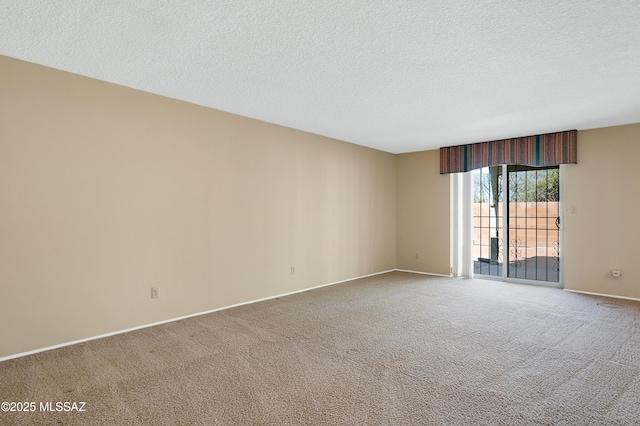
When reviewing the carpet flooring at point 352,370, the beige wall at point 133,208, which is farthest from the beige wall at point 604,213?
the beige wall at point 133,208

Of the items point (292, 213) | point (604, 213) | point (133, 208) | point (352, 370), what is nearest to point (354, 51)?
point (352, 370)

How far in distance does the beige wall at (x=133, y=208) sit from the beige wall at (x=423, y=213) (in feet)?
7.63

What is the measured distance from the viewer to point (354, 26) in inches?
93.8

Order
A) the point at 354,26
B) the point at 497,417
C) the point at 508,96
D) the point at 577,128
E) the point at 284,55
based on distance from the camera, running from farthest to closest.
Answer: the point at 577,128 → the point at 508,96 → the point at 284,55 → the point at 354,26 → the point at 497,417

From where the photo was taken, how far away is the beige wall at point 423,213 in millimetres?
6727

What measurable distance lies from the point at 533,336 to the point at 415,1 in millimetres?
3213

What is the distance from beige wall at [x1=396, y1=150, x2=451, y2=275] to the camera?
22.1 ft

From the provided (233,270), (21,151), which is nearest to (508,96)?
(233,270)

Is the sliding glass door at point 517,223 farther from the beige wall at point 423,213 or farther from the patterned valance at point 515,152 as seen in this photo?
the beige wall at point 423,213

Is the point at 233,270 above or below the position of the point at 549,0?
below

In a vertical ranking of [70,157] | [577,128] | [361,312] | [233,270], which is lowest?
[361,312]

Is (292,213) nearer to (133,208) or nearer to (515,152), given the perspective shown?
(133,208)

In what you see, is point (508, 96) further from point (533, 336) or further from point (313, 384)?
point (313, 384)

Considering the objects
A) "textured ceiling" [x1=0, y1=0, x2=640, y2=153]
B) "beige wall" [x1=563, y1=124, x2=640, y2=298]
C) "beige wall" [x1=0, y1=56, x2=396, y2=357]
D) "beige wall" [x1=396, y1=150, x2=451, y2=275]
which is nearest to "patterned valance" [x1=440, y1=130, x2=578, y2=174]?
"beige wall" [x1=563, y1=124, x2=640, y2=298]
